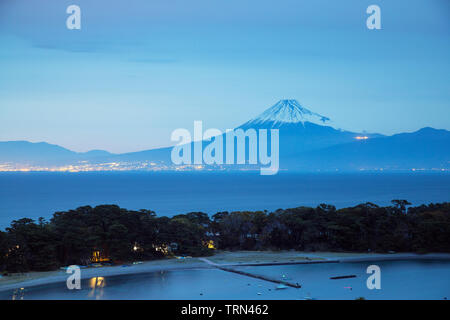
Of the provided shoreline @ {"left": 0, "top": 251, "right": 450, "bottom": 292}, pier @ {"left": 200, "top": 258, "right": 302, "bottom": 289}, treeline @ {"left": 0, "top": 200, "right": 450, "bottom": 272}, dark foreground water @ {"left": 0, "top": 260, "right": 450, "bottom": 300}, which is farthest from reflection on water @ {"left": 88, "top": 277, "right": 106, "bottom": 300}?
pier @ {"left": 200, "top": 258, "right": 302, "bottom": 289}

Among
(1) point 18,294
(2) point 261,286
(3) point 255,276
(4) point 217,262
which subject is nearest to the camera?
(1) point 18,294

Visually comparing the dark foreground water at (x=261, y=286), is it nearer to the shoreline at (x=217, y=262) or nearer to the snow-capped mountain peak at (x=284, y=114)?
the shoreline at (x=217, y=262)

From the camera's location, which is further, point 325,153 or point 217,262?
point 325,153

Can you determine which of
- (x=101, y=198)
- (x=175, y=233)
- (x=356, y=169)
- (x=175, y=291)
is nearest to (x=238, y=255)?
(x=175, y=233)

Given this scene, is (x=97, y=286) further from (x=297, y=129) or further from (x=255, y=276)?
(x=297, y=129)

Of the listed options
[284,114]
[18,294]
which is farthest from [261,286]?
[284,114]

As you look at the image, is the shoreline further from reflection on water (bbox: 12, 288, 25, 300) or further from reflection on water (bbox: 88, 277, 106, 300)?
reflection on water (bbox: 88, 277, 106, 300)

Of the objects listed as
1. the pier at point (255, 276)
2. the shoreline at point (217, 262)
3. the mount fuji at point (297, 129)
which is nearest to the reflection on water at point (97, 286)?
the shoreline at point (217, 262)
